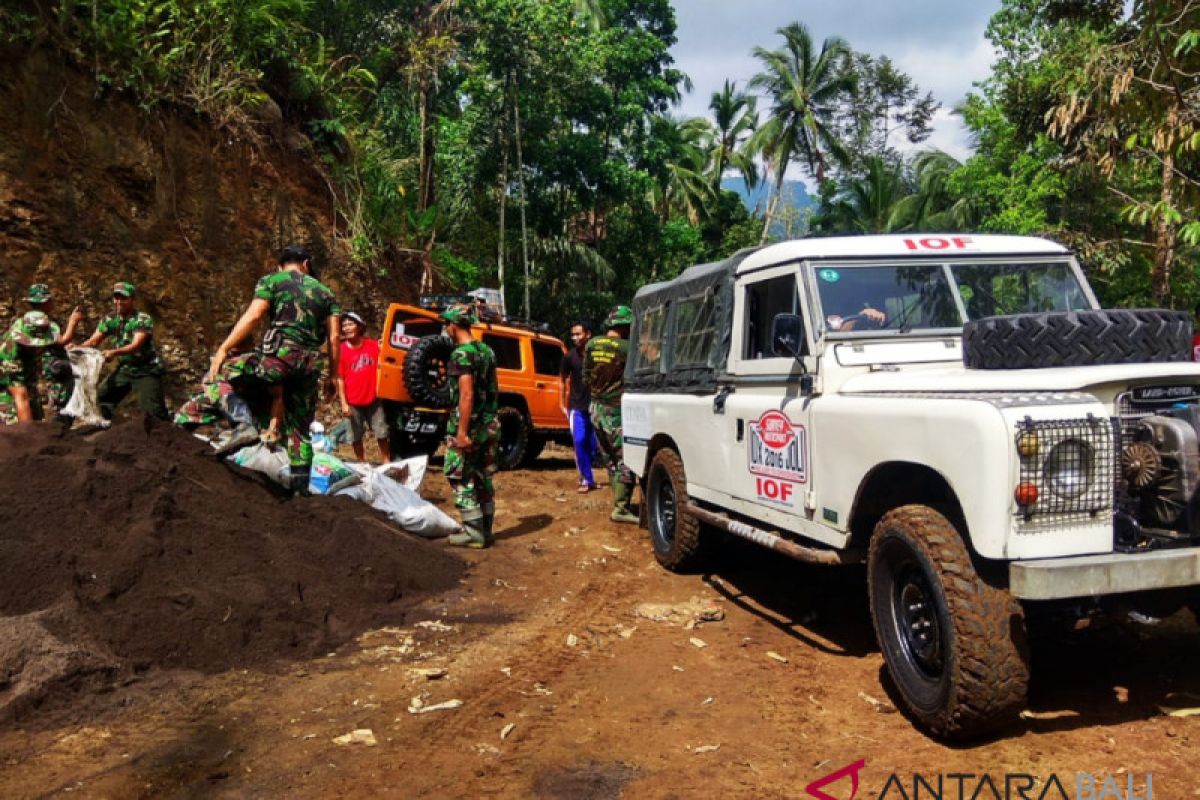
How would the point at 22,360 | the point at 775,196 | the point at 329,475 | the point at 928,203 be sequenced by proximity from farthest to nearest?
the point at 775,196, the point at 928,203, the point at 22,360, the point at 329,475

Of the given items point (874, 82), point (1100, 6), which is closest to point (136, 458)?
point (1100, 6)

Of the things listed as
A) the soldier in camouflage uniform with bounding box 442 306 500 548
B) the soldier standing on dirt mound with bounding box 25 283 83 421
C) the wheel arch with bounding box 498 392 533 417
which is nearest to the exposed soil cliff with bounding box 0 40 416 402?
the soldier standing on dirt mound with bounding box 25 283 83 421

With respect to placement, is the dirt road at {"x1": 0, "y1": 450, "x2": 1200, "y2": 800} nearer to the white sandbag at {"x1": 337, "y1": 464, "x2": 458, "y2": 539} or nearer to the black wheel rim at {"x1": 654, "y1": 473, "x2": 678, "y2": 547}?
the black wheel rim at {"x1": 654, "y1": 473, "x2": 678, "y2": 547}

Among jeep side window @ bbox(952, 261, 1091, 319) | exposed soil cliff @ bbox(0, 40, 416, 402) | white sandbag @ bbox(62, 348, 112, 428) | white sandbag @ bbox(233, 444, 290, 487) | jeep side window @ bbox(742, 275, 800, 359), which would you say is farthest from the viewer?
exposed soil cliff @ bbox(0, 40, 416, 402)

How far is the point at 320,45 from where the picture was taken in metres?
13.4

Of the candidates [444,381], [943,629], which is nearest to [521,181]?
[444,381]

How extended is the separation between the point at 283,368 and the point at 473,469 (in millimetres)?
1634

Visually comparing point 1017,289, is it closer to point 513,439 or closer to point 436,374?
point 436,374

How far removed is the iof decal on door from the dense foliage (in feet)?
11.4

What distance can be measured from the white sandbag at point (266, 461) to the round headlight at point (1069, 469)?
5063 mm

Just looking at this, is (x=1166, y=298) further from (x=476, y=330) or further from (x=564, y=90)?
(x=564, y=90)

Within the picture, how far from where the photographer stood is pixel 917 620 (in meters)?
3.52

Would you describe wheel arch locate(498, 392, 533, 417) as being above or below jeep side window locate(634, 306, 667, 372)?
below

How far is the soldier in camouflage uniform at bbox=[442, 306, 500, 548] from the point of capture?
21.9 ft
